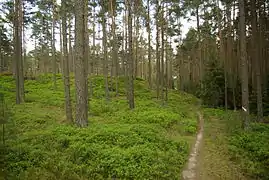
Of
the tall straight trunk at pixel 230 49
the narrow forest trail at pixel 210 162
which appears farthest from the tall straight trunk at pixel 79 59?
the tall straight trunk at pixel 230 49

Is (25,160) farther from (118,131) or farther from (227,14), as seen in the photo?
(227,14)

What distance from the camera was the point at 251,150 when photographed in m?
9.35

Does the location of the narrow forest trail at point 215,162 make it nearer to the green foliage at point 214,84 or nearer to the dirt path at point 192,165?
the dirt path at point 192,165

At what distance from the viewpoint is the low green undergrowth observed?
7734 mm

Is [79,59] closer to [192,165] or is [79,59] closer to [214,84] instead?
[192,165]

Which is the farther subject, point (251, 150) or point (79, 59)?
point (79, 59)

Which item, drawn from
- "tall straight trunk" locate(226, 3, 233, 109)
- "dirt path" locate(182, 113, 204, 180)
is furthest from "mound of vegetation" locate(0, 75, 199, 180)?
"tall straight trunk" locate(226, 3, 233, 109)

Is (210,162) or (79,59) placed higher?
(79,59)

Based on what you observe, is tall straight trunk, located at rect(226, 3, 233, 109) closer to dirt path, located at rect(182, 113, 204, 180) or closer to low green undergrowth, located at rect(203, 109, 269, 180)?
low green undergrowth, located at rect(203, 109, 269, 180)

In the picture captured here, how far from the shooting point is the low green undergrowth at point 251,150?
7.73m

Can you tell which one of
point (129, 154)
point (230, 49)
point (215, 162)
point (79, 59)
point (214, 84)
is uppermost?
point (230, 49)

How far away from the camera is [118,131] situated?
31.7 feet

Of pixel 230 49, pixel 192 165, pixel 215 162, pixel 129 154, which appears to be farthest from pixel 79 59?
pixel 230 49

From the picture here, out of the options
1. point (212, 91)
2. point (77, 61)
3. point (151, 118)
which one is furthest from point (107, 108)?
point (212, 91)
